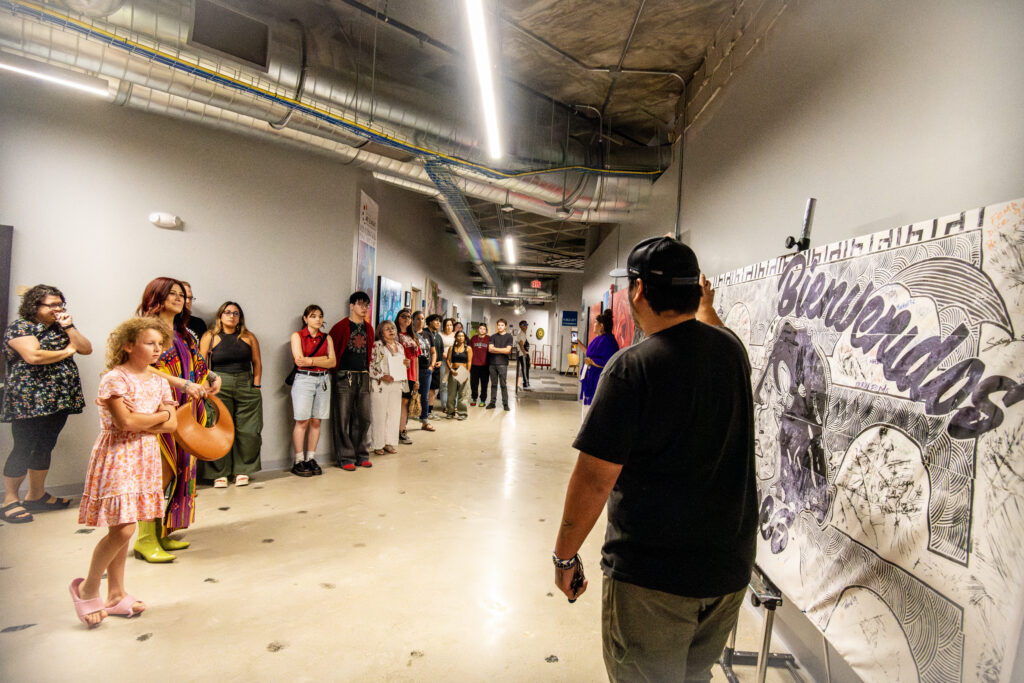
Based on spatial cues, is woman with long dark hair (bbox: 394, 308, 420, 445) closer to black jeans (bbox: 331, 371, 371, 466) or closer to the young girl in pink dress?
black jeans (bbox: 331, 371, 371, 466)

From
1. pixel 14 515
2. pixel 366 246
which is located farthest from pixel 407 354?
pixel 14 515

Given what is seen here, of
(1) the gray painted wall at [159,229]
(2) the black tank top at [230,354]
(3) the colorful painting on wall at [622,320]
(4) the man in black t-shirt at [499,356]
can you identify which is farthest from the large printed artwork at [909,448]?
(4) the man in black t-shirt at [499,356]

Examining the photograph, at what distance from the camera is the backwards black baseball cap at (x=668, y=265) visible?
1.12 meters

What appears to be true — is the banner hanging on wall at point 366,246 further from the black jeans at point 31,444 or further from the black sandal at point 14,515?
the black sandal at point 14,515

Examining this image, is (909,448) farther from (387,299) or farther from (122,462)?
(387,299)

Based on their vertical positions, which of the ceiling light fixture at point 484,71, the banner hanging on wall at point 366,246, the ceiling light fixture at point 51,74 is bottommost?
the banner hanging on wall at point 366,246

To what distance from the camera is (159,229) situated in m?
3.76

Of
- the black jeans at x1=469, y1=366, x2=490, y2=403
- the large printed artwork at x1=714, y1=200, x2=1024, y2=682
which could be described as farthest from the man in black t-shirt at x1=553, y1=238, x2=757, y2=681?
the black jeans at x1=469, y1=366, x2=490, y2=403

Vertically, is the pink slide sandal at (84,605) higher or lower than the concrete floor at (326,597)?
higher

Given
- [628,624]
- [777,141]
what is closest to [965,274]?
[628,624]

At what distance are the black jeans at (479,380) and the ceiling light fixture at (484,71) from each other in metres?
4.86

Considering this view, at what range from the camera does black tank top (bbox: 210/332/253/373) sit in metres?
3.85

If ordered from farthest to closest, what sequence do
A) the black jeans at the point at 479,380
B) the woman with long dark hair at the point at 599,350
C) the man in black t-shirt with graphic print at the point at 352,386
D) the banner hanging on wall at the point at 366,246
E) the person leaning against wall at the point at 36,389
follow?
the black jeans at the point at 479,380
the banner hanging on wall at the point at 366,246
the woman with long dark hair at the point at 599,350
the man in black t-shirt with graphic print at the point at 352,386
the person leaning against wall at the point at 36,389

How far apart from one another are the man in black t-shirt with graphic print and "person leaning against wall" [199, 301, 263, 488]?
67 centimetres
